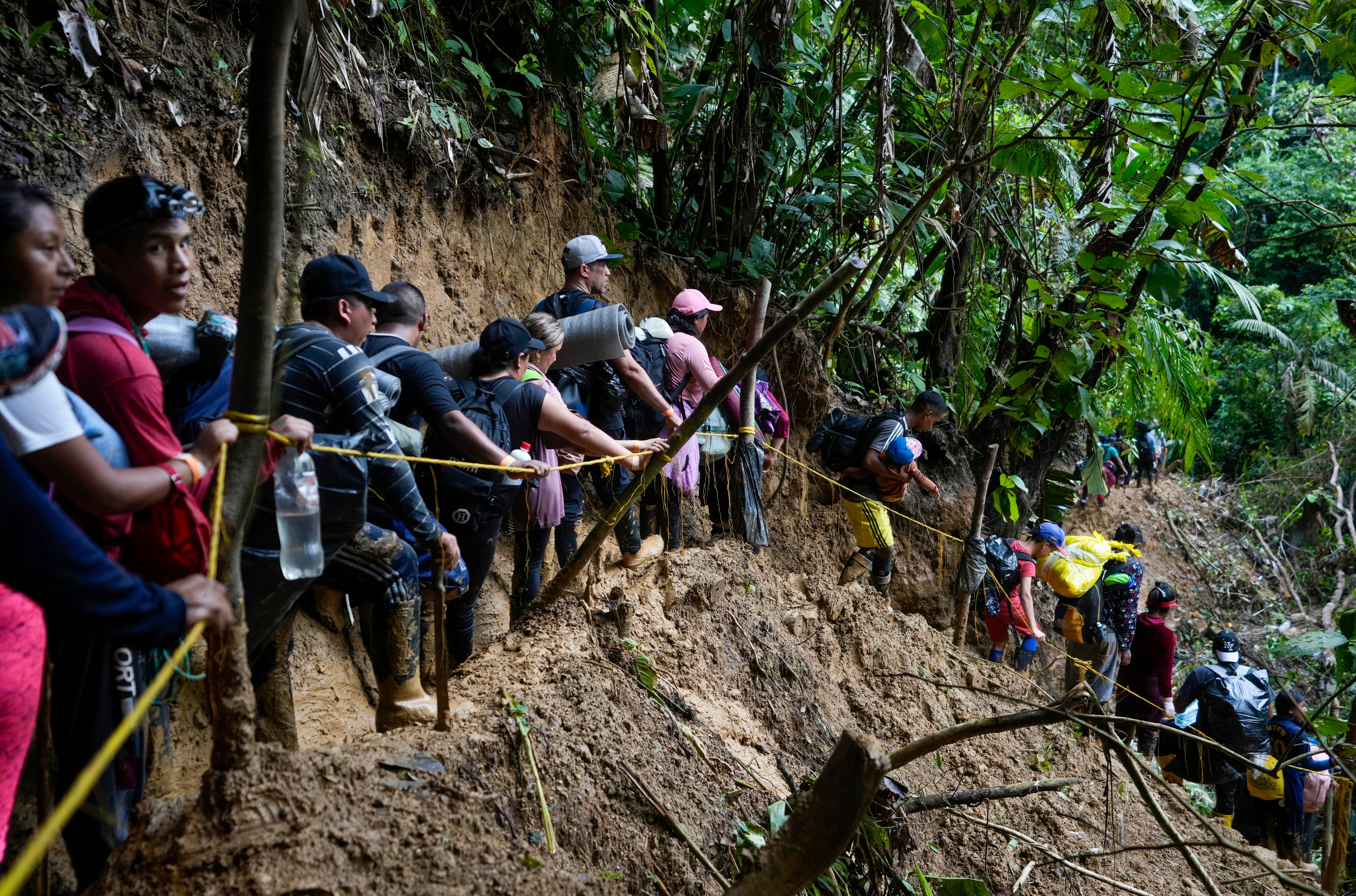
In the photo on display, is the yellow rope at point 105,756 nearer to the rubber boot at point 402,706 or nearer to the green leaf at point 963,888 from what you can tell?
the rubber boot at point 402,706

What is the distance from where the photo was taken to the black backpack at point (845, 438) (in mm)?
6625

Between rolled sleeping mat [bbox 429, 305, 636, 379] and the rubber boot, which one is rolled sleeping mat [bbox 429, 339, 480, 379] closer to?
rolled sleeping mat [bbox 429, 305, 636, 379]

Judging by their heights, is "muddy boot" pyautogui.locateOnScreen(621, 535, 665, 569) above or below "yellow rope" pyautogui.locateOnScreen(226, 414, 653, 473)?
below

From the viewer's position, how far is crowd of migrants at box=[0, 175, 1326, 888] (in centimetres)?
162

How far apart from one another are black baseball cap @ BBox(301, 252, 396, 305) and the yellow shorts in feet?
15.0

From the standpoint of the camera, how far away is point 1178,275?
255 inches

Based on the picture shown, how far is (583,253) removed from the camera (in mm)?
5211

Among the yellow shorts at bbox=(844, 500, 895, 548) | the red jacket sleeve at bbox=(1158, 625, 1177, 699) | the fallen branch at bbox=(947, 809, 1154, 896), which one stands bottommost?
the red jacket sleeve at bbox=(1158, 625, 1177, 699)

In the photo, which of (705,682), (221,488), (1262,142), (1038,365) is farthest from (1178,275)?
(1262,142)

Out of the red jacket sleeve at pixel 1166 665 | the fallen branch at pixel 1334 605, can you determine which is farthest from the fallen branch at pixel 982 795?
the fallen branch at pixel 1334 605

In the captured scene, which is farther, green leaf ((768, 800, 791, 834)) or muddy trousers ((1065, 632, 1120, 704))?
muddy trousers ((1065, 632, 1120, 704))

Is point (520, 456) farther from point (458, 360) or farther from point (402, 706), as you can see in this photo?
point (402, 706)

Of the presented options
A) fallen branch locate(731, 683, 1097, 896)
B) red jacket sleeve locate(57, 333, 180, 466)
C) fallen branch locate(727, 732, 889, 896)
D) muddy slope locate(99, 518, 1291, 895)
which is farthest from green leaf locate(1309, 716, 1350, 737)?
red jacket sleeve locate(57, 333, 180, 466)

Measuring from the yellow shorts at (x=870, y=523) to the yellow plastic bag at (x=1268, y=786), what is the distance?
11.0 ft
